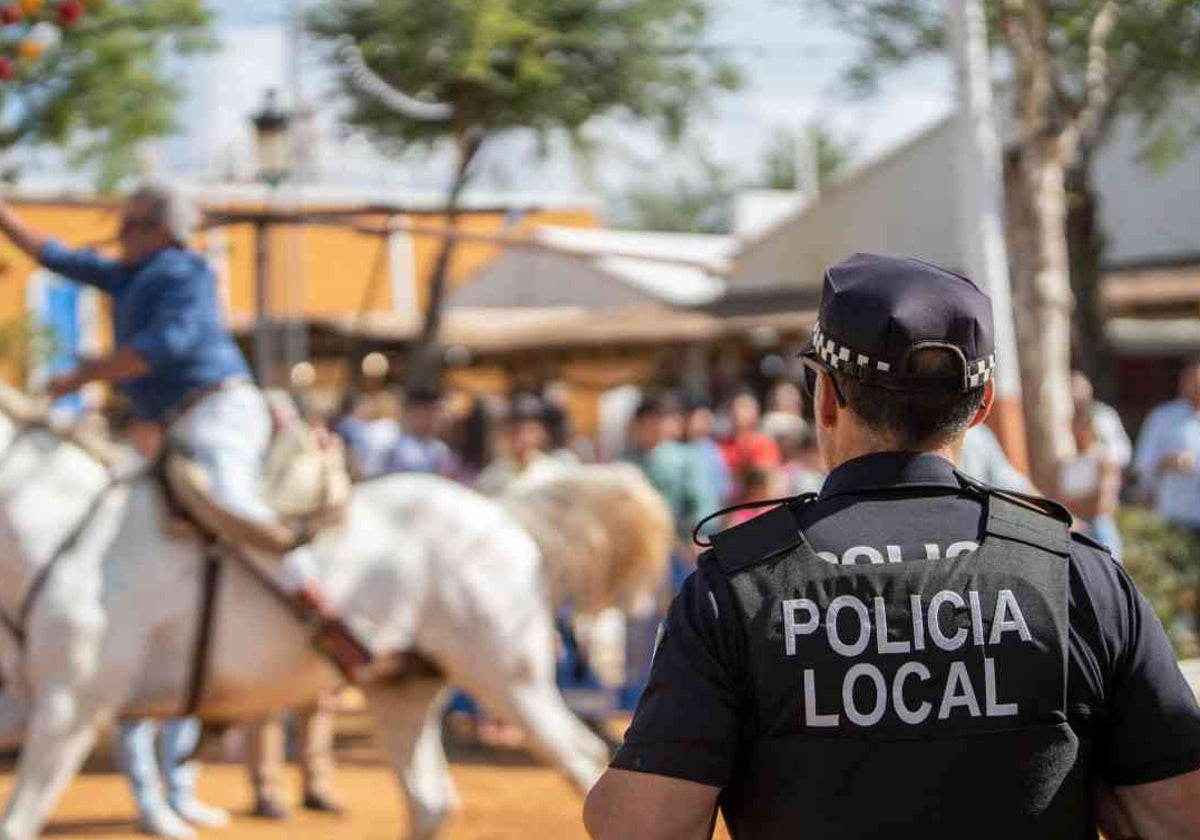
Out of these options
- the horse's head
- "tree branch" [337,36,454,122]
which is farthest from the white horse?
"tree branch" [337,36,454,122]

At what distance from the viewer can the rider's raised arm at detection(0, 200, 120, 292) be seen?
253 inches

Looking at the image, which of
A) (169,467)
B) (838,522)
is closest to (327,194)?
(169,467)

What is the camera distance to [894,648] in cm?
232

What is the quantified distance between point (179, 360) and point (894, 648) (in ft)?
16.5

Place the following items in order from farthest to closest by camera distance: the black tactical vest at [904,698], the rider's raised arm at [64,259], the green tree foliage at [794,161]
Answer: the green tree foliage at [794,161] → the rider's raised arm at [64,259] → the black tactical vest at [904,698]

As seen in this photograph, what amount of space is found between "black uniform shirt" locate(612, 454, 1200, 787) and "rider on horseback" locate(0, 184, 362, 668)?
4.64 m

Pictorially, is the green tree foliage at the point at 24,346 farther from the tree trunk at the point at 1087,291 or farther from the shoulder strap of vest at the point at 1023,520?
the shoulder strap of vest at the point at 1023,520

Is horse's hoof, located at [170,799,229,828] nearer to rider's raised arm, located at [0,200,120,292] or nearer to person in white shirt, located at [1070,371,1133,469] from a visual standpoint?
rider's raised arm, located at [0,200,120,292]

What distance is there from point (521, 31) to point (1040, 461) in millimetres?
11756

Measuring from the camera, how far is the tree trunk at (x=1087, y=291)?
691 inches

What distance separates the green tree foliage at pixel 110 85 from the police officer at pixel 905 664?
44.6 feet

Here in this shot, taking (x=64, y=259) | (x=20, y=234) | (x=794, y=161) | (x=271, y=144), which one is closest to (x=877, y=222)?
(x=271, y=144)

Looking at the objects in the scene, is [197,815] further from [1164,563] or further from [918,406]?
[918,406]

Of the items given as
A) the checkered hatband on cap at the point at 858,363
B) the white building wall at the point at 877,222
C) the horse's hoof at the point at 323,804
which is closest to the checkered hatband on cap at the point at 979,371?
the checkered hatband on cap at the point at 858,363
